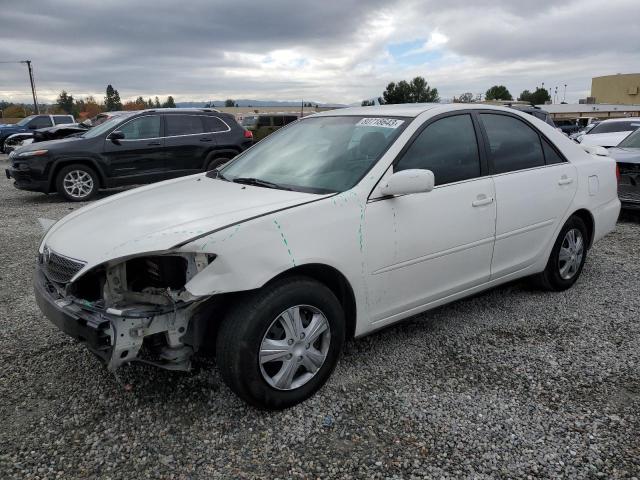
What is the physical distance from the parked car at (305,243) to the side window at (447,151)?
0.01m

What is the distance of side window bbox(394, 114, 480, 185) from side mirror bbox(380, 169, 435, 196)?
227mm

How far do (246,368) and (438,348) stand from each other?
1537 millimetres

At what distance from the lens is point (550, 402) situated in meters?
2.95

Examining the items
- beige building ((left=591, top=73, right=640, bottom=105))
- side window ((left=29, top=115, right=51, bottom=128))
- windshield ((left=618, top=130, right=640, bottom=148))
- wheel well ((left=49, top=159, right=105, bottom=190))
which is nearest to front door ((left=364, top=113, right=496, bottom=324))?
windshield ((left=618, top=130, right=640, bottom=148))

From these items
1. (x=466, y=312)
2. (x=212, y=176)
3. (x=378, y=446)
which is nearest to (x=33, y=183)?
(x=212, y=176)

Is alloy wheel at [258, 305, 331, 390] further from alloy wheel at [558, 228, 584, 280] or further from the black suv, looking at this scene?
the black suv

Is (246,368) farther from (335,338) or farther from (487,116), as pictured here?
(487,116)

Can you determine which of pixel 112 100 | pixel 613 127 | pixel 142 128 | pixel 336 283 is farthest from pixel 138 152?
pixel 112 100

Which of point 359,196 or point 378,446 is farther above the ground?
point 359,196

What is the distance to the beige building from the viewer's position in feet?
249

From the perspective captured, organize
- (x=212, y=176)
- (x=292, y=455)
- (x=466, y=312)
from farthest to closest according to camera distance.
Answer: (x=466, y=312)
(x=212, y=176)
(x=292, y=455)

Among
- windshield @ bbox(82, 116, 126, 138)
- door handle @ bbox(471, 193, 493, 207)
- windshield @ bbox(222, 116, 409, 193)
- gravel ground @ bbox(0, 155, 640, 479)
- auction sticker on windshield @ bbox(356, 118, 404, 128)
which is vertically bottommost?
gravel ground @ bbox(0, 155, 640, 479)

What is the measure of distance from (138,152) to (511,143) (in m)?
7.70

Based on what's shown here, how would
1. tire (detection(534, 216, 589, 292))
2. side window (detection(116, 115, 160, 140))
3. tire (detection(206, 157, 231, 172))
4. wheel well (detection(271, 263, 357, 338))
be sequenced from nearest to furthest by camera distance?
wheel well (detection(271, 263, 357, 338)) → tire (detection(534, 216, 589, 292)) → side window (detection(116, 115, 160, 140)) → tire (detection(206, 157, 231, 172))
